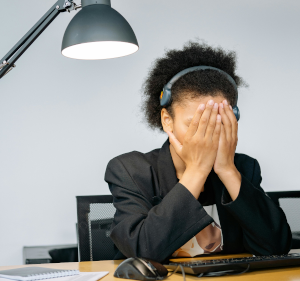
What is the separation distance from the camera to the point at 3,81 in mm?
2146

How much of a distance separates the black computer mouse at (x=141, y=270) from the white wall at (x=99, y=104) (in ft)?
4.61

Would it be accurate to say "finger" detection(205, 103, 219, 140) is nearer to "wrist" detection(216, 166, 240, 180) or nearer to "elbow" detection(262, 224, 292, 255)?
"wrist" detection(216, 166, 240, 180)

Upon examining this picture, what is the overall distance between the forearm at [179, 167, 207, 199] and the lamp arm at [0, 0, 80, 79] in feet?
1.93

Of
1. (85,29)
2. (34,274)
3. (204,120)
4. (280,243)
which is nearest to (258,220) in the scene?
(280,243)

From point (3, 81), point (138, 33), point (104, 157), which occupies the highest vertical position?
point (138, 33)

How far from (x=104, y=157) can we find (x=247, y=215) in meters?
1.26

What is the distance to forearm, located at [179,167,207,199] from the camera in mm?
1015

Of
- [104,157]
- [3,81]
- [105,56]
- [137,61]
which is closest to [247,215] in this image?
[105,56]

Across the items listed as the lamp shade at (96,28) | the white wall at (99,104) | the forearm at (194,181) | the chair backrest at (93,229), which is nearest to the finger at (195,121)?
the forearm at (194,181)

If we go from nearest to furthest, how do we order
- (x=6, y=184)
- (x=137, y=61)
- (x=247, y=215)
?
1. (x=247, y=215)
2. (x=6, y=184)
3. (x=137, y=61)

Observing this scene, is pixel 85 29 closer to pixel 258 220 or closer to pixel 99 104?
pixel 258 220

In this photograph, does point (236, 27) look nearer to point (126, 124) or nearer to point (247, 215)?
point (126, 124)

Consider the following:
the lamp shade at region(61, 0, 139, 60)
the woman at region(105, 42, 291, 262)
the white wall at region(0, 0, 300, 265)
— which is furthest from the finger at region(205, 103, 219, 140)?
the white wall at region(0, 0, 300, 265)

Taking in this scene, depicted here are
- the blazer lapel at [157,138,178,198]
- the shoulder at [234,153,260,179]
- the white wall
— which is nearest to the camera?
the blazer lapel at [157,138,178,198]
